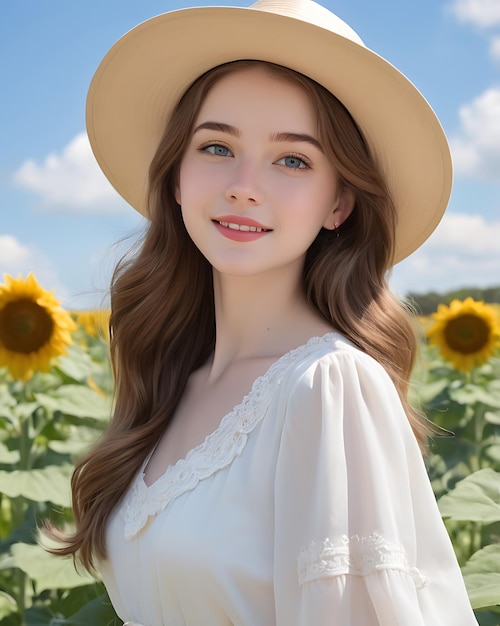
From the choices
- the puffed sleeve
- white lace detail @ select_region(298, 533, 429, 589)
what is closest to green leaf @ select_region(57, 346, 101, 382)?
the puffed sleeve

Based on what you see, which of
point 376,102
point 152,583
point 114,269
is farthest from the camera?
point 114,269

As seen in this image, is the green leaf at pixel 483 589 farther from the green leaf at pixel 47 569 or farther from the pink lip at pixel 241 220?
the green leaf at pixel 47 569

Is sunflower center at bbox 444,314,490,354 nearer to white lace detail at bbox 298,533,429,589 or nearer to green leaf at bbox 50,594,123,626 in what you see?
green leaf at bbox 50,594,123,626

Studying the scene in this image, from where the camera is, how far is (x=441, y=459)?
15.5 feet

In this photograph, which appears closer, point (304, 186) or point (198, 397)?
point (304, 186)

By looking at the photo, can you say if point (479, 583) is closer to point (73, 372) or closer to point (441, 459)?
point (441, 459)

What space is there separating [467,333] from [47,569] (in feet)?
9.73

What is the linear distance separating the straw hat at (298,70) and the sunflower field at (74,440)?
0.61 m

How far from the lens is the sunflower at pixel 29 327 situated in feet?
15.1

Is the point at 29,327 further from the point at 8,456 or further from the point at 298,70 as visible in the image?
the point at 298,70

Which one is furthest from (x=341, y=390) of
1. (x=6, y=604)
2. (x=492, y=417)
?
(x=492, y=417)

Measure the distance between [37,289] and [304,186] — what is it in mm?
2723

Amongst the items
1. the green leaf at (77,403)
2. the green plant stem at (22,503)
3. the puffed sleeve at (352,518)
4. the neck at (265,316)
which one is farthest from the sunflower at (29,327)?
the puffed sleeve at (352,518)

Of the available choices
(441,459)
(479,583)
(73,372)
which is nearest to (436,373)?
(441,459)
